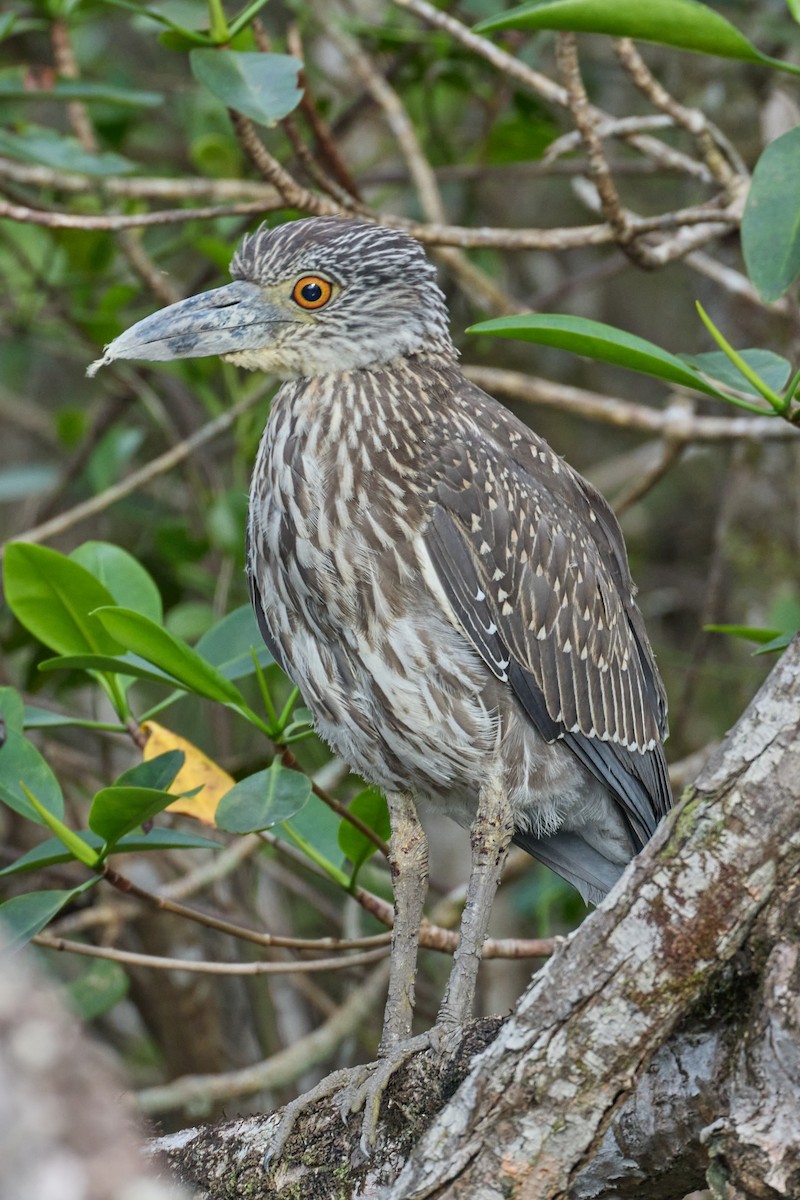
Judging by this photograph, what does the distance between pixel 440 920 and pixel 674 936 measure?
226 cm

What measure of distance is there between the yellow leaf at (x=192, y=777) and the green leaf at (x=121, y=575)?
0.26 m

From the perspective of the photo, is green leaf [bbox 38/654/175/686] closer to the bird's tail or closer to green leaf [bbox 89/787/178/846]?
green leaf [bbox 89/787/178/846]

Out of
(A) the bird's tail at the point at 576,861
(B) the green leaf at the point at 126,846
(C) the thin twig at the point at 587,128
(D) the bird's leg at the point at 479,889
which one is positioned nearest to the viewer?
(B) the green leaf at the point at 126,846

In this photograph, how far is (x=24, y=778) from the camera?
97.4 inches

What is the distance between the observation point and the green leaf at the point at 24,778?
2.42 m

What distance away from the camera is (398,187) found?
200 inches

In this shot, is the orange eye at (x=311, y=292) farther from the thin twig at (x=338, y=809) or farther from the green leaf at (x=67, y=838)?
the green leaf at (x=67, y=838)

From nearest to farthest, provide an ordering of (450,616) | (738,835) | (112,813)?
1. (738,835)
2. (112,813)
3. (450,616)

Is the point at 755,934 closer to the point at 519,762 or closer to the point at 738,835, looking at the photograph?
the point at 738,835

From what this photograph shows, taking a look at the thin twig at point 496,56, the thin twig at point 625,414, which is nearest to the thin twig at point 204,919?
the thin twig at point 625,414

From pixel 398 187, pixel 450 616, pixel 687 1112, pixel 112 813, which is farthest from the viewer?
pixel 398 187

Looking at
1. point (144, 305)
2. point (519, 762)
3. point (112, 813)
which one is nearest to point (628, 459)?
Answer: point (144, 305)

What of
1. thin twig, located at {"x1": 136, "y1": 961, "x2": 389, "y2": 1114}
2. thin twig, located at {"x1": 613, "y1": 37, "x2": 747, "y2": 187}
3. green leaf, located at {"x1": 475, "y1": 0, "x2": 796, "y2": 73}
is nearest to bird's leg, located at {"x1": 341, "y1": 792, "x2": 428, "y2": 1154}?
thin twig, located at {"x1": 136, "y1": 961, "x2": 389, "y2": 1114}

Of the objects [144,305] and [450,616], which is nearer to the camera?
[450,616]
